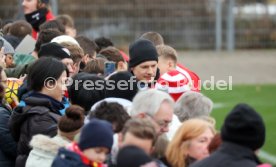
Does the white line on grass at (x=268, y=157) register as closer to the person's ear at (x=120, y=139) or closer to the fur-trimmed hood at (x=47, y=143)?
the fur-trimmed hood at (x=47, y=143)

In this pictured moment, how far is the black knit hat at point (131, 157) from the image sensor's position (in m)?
6.57

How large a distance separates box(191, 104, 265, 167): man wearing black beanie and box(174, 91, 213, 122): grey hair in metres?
1.90

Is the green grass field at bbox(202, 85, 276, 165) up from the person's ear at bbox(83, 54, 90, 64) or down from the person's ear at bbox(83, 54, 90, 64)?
down

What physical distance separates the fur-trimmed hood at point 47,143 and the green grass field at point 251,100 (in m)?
11.5

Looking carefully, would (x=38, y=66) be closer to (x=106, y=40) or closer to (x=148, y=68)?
(x=148, y=68)

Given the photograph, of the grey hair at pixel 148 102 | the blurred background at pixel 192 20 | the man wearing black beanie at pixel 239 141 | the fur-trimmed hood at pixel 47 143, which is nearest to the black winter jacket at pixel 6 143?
the fur-trimmed hood at pixel 47 143

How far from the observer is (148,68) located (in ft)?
34.3

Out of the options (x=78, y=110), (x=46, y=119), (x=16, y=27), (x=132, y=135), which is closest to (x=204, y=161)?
(x=132, y=135)

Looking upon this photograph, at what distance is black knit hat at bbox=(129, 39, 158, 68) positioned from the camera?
10.4 meters

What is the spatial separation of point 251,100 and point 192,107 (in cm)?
1567

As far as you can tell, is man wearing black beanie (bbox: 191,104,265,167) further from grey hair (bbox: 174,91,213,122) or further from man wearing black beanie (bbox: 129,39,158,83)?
man wearing black beanie (bbox: 129,39,158,83)

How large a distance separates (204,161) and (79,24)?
22.3 m

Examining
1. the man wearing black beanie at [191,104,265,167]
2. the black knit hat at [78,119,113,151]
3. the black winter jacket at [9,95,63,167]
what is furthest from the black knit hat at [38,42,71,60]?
the man wearing black beanie at [191,104,265,167]

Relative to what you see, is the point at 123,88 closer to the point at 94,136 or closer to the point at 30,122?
the point at 30,122
